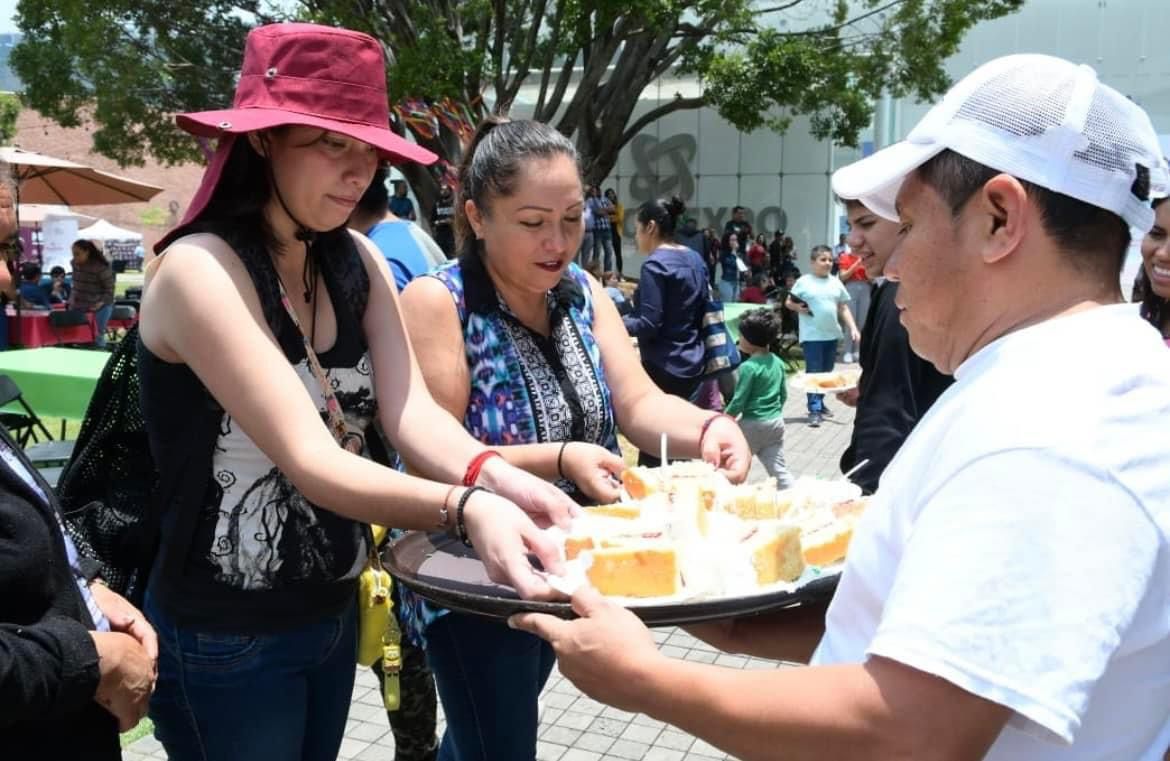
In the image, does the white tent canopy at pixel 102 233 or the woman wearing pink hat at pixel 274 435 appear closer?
the woman wearing pink hat at pixel 274 435

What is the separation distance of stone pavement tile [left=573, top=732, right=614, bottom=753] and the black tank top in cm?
222

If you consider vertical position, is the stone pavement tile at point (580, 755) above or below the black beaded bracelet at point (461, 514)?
below

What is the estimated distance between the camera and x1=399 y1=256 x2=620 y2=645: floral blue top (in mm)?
2496

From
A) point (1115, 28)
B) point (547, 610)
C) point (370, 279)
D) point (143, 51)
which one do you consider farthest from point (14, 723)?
point (1115, 28)

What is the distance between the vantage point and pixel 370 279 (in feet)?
7.49

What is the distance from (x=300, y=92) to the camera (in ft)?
6.58

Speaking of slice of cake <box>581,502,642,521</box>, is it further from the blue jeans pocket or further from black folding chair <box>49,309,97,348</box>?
black folding chair <box>49,309,97,348</box>

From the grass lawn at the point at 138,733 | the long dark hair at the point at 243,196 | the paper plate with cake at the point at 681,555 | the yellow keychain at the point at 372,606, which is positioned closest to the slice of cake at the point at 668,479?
the paper plate with cake at the point at 681,555

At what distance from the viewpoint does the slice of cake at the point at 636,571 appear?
1828 mm

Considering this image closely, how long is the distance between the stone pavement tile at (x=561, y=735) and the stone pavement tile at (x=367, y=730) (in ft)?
2.12

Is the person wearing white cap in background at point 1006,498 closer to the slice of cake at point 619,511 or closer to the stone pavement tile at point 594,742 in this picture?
the slice of cake at point 619,511

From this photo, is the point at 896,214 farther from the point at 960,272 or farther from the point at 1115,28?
the point at 1115,28

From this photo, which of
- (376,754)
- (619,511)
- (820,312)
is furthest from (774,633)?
(820,312)

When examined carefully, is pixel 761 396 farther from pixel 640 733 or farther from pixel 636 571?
pixel 636 571
